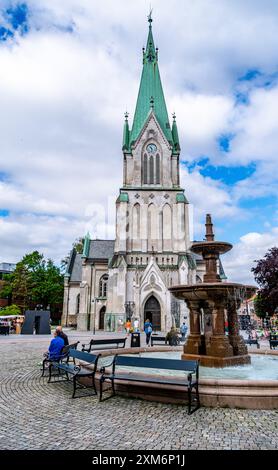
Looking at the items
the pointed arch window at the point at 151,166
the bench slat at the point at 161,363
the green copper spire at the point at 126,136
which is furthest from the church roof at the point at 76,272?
the bench slat at the point at 161,363

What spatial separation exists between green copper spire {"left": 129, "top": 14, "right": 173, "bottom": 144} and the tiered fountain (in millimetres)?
41512

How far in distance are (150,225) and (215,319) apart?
35.8 metres

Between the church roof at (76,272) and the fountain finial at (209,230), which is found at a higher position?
the church roof at (76,272)

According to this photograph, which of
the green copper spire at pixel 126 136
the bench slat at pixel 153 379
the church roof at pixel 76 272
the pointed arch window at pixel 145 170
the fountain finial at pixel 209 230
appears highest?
the green copper spire at pixel 126 136

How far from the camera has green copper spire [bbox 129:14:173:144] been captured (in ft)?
167

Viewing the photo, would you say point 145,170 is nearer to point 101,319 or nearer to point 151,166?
point 151,166

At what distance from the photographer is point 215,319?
416 inches

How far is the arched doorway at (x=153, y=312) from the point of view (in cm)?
4222

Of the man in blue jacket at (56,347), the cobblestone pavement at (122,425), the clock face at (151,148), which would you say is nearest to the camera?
the cobblestone pavement at (122,425)

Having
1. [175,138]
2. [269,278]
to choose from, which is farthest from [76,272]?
[269,278]

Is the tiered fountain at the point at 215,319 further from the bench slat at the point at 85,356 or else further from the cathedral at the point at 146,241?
the cathedral at the point at 146,241

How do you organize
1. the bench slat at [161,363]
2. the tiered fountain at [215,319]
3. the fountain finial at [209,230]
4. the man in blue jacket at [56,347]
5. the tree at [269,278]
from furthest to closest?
the tree at [269,278] → the fountain finial at [209,230] → the man in blue jacket at [56,347] → the tiered fountain at [215,319] → the bench slat at [161,363]

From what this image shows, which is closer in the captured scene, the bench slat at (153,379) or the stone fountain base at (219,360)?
the bench slat at (153,379)
